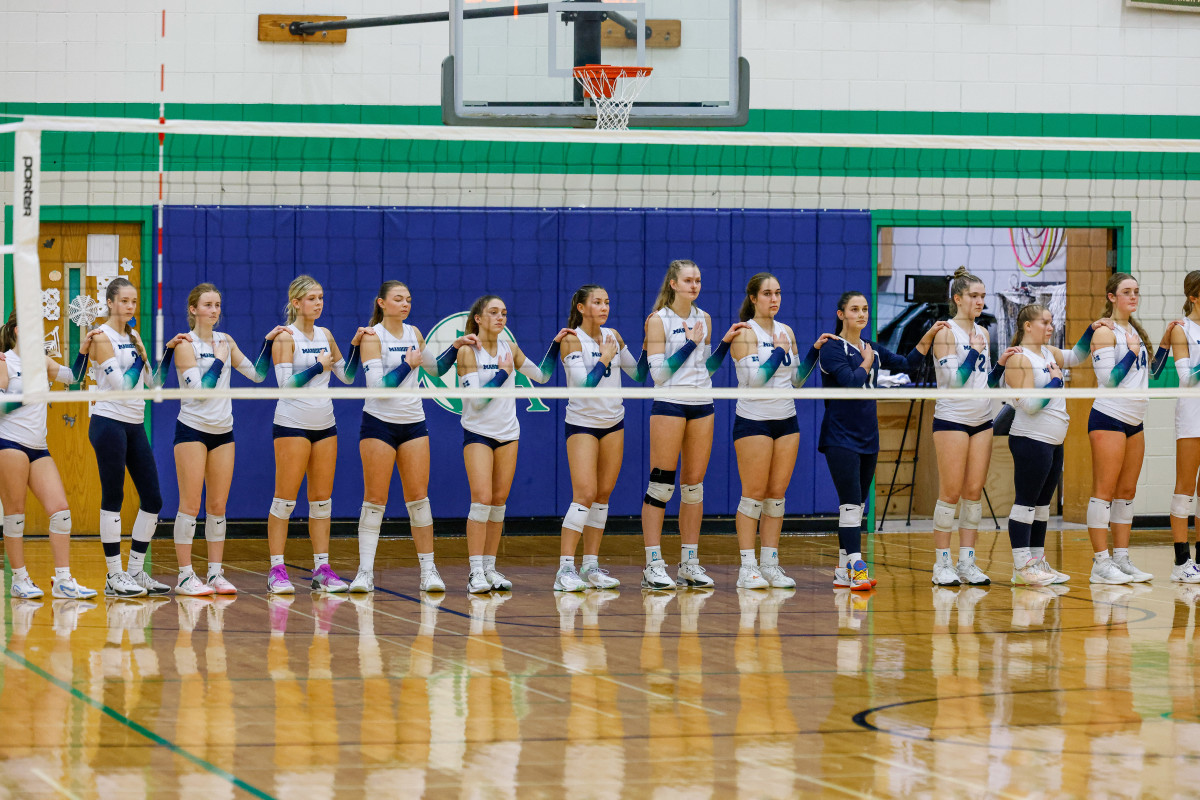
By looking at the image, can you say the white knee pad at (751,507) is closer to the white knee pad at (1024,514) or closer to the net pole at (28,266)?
the white knee pad at (1024,514)

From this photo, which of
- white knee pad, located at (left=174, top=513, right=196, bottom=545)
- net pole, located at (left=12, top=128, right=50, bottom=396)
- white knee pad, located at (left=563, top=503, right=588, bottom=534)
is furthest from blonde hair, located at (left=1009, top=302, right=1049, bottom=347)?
net pole, located at (left=12, top=128, right=50, bottom=396)

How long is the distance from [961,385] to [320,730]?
4413 mm

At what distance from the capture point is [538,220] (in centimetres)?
998

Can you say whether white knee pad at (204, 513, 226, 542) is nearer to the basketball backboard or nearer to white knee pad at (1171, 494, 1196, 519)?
the basketball backboard

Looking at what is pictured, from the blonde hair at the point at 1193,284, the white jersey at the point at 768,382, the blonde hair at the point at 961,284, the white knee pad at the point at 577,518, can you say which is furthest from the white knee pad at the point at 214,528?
the blonde hair at the point at 1193,284

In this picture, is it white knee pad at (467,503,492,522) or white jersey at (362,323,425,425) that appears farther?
white knee pad at (467,503,492,522)

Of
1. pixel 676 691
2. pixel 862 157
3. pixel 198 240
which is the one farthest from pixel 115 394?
→ pixel 862 157

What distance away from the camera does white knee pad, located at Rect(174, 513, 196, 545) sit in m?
7.02

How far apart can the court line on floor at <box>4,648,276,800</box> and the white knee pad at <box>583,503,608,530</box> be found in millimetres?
3089

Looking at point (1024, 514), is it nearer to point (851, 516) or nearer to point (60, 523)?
point (851, 516)

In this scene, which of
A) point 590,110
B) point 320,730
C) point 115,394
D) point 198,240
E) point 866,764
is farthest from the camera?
point 198,240

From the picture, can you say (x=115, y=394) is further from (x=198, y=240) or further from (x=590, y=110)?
(x=198, y=240)

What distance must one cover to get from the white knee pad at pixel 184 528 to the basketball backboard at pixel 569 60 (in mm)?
2735

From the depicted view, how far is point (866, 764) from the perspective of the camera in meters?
3.94
